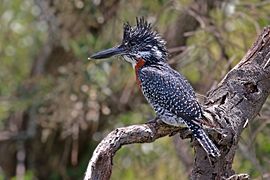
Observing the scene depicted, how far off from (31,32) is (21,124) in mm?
882

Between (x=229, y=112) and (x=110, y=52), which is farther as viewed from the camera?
(x=110, y=52)


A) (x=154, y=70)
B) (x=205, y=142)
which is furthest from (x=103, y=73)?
(x=205, y=142)

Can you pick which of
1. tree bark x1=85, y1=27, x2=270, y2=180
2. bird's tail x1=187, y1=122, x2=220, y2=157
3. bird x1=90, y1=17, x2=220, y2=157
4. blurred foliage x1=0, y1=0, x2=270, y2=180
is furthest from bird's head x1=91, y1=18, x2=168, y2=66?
blurred foliage x1=0, y1=0, x2=270, y2=180

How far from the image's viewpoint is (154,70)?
14.9 ft

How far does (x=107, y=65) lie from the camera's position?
6.47m

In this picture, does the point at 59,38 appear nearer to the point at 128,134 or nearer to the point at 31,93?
the point at 31,93

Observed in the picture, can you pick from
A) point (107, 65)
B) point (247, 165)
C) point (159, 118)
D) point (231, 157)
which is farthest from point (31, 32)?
point (231, 157)

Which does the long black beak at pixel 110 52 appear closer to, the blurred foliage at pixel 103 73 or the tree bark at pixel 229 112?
the tree bark at pixel 229 112

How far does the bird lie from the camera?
4309mm

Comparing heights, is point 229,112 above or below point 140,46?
below

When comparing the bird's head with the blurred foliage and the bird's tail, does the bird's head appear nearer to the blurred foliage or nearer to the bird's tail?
the bird's tail

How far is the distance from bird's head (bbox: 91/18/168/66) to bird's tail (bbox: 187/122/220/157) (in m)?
0.88

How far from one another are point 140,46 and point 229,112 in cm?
100

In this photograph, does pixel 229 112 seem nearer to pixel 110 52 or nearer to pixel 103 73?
pixel 110 52
